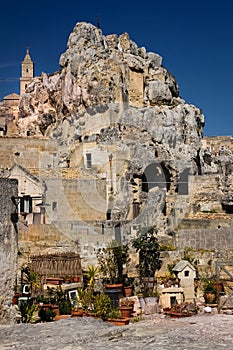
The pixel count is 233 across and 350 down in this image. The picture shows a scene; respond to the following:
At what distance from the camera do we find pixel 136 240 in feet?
57.1

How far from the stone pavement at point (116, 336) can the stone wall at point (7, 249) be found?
901 mm

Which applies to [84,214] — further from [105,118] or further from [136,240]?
[105,118]

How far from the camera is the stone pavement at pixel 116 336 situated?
7164 mm

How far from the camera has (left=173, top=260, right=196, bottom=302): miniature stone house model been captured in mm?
15609

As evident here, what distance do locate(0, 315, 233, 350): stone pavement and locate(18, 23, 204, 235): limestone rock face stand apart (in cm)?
1552

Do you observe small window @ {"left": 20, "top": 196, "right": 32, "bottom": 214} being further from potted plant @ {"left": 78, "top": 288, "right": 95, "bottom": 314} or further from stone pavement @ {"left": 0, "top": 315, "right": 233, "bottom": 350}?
stone pavement @ {"left": 0, "top": 315, "right": 233, "bottom": 350}

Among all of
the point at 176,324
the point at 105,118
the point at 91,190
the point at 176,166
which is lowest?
the point at 176,324

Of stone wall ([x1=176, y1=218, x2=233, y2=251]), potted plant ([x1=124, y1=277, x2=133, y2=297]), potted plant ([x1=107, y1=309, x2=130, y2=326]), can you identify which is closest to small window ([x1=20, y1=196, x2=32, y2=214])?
stone wall ([x1=176, y1=218, x2=233, y2=251])

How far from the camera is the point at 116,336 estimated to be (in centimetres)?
789

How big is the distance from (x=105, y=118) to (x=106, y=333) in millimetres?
27118

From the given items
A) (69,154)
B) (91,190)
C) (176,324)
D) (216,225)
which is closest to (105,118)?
(69,154)

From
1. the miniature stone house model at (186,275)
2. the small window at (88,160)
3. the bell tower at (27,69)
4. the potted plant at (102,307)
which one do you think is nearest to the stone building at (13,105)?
the bell tower at (27,69)

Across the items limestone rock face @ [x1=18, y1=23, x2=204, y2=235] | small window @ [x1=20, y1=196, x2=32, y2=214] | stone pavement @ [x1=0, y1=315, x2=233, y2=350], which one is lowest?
stone pavement @ [x1=0, y1=315, x2=233, y2=350]

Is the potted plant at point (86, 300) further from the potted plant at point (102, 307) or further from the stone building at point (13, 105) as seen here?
the stone building at point (13, 105)
